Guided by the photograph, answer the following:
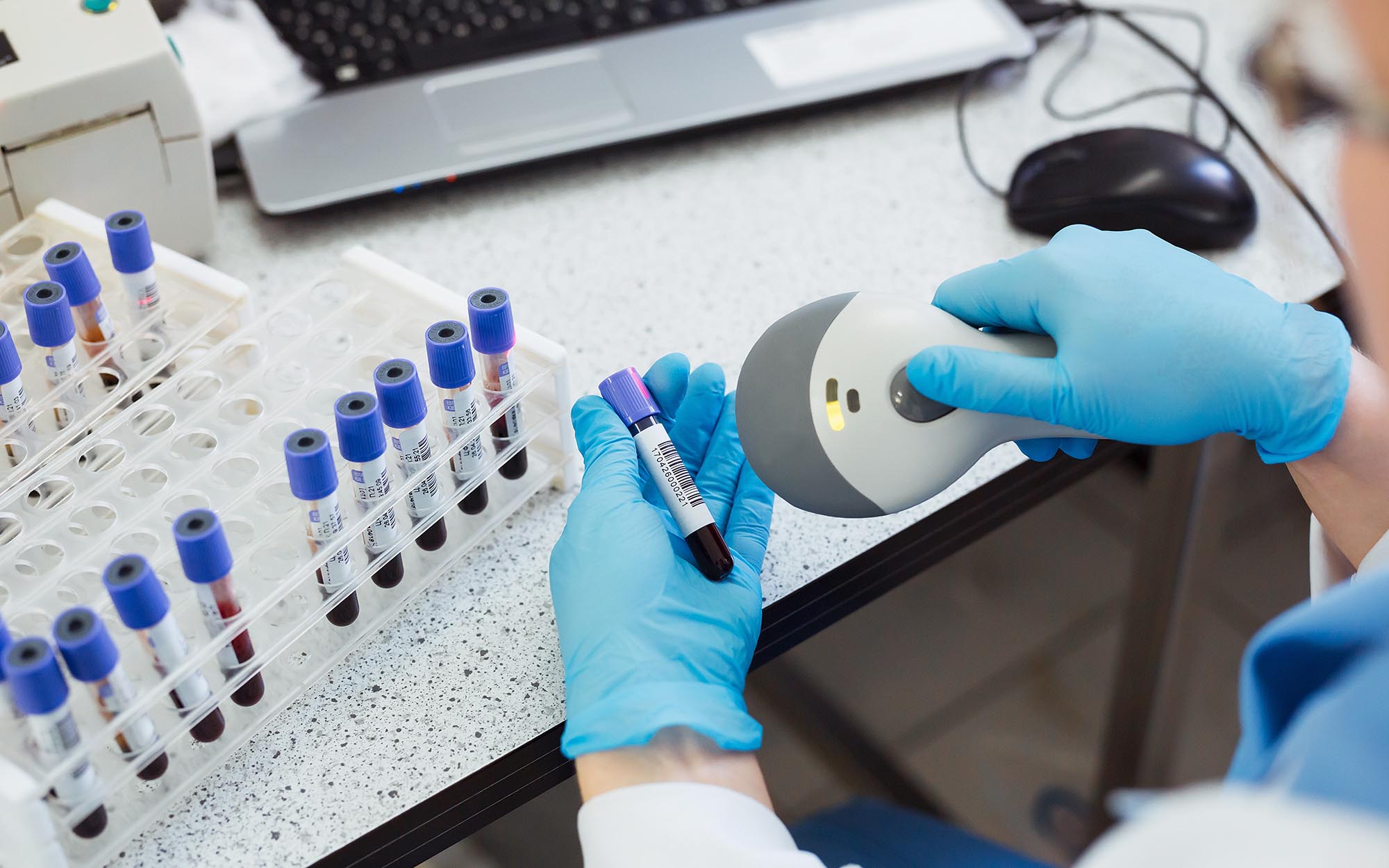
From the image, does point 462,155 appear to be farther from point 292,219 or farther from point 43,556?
point 43,556

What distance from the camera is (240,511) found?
537 millimetres

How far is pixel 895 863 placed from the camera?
0.71m

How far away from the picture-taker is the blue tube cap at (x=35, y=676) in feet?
1.36

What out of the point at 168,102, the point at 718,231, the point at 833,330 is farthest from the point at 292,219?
the point at 833,330

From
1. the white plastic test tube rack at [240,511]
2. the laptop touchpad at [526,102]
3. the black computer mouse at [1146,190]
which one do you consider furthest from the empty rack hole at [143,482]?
the black computer mouse at [1146,190]

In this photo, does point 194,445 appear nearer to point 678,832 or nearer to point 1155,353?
→ point 678,832

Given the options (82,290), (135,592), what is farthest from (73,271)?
(135,592)

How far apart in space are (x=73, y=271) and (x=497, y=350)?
224 mm

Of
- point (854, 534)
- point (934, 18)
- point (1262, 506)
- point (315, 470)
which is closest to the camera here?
point (315, 470)

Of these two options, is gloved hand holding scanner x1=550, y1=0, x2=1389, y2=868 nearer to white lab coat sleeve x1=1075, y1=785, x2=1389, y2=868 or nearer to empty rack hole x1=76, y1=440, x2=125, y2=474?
white lab coat sleeve x1=1075, y1=785, x2=1389, y2=868

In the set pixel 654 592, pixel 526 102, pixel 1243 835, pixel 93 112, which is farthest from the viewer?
pixel 526 102

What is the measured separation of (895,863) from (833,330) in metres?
0.38

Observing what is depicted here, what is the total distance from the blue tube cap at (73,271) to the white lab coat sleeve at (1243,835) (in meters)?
0.54

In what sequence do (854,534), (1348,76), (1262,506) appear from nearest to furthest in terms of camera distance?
1. (1348,76)
2. (854,534)
3. (1262,506)
